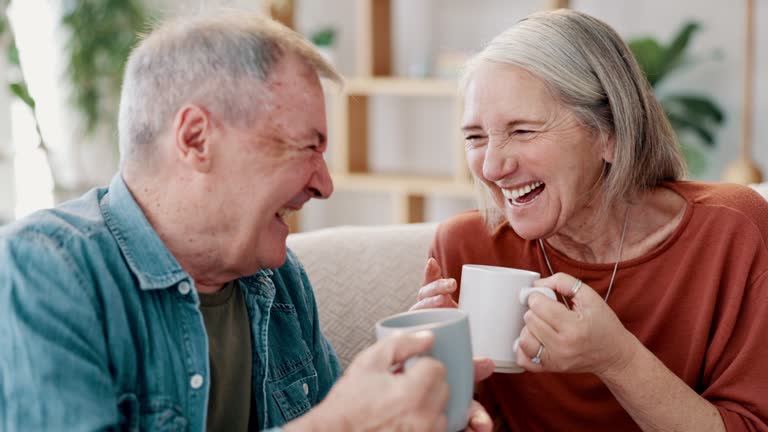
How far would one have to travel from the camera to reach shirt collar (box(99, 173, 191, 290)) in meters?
1.19

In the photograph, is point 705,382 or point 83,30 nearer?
point 705,382

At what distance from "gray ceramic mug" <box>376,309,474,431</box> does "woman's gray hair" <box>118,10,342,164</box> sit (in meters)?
0.31

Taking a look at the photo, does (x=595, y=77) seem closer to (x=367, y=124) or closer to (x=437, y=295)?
(x=437, y=295)

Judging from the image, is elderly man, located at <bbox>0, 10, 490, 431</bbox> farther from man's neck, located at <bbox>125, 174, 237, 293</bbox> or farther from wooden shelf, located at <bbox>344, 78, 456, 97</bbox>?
wooden shelf, located at <bbox>344, 78, 456, 97</bbox>

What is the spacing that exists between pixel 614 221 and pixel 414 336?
2.62 feet

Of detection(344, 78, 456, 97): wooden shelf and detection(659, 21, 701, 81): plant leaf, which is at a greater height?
detection(659, 21, 701, 81): plant leaf

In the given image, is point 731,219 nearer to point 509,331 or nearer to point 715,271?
point 715,271

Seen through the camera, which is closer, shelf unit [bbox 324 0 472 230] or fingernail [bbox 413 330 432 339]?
fingernail [bbox 413 330 432 339]

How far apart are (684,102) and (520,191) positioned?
2.56 metres

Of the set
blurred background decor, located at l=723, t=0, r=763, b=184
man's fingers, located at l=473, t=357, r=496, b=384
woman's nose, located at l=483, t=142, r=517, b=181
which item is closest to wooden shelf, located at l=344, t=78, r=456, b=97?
blurred background decor, located at l=723, t=0, r=763, b=184

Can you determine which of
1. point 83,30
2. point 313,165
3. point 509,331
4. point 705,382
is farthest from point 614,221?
point 83,30

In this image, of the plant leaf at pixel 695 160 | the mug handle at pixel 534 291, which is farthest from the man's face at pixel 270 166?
the plant leaf at pixel 695 160

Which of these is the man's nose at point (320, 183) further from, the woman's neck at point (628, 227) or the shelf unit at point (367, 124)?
the shelf unit at point (367, 124)

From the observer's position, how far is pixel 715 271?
1.59 metres
